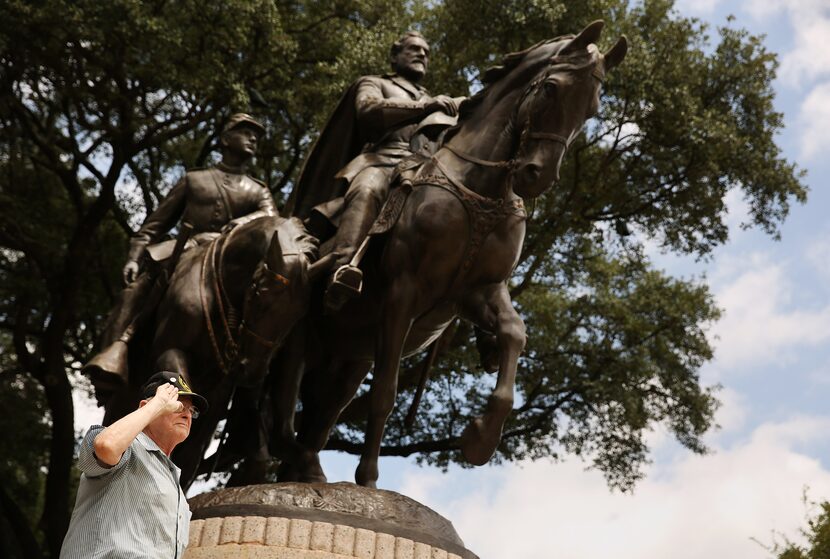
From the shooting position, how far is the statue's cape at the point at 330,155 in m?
8.98

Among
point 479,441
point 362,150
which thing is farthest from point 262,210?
point 479,441

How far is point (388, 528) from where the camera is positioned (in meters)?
6.70

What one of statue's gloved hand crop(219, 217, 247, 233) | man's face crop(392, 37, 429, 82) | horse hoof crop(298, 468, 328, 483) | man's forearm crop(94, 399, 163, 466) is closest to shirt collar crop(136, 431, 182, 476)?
man's forearm crop(94, 399, 163, 466)

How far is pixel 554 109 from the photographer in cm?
746

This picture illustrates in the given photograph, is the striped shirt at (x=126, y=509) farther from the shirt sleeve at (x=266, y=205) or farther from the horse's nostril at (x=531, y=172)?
the shirt sleeve at (x=266, y=205)

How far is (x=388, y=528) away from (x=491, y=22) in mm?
9681

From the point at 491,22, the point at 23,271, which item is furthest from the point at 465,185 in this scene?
the point at 23,271

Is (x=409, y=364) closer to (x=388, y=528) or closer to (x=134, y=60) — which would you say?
(x=134, y=60)

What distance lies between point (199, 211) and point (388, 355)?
2.47 m

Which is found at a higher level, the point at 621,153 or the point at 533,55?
the point at 621,153

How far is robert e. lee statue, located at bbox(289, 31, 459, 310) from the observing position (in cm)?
793

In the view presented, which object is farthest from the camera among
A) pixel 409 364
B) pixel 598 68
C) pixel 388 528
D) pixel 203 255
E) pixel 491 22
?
pixel 409 364

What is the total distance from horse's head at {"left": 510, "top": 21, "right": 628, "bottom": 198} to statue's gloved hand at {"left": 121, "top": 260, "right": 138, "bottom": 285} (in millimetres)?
3008

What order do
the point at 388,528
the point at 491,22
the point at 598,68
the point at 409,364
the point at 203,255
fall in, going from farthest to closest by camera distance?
the point at 409,364 < the point at 491,22 < the point at 203,255 < the point at 598,68 < the point at 388,528
